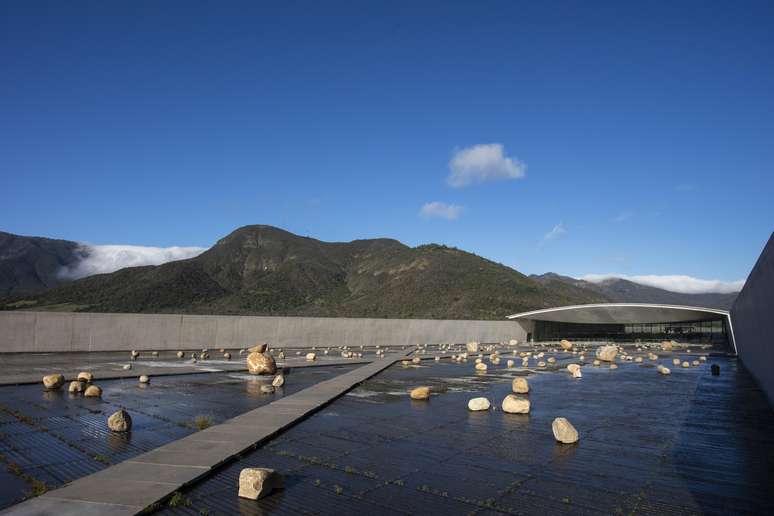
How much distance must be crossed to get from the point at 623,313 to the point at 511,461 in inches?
1891

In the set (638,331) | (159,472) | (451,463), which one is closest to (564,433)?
(451,463)

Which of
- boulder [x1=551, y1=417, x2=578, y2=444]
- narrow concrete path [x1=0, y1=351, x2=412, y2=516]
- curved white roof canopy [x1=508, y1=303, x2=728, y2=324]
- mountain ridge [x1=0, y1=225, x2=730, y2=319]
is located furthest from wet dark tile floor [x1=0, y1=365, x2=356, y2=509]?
mountain ridge [x1=0, y1=225, x2=730, y2=319]

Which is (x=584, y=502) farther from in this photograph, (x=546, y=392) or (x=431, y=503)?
(x=546, y=392)

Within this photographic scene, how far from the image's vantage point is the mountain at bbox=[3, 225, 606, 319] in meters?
88.1

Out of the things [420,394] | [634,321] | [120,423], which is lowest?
[420,394]

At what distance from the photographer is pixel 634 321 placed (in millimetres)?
51500

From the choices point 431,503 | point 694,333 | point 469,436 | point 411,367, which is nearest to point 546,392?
point 469,436

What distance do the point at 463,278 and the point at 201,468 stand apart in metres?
93.9

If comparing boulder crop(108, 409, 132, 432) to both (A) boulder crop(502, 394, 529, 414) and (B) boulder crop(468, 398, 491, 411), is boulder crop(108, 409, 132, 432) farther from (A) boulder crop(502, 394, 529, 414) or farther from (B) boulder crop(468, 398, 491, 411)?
(A) boulder crop(502, 394, 529, 414)

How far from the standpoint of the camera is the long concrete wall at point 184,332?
69.3ft

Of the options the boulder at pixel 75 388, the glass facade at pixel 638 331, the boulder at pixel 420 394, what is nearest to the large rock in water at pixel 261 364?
the boulder at pixel 75 388

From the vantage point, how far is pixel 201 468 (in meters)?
5.37

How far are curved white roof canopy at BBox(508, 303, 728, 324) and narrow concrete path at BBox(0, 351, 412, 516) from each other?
41066mm

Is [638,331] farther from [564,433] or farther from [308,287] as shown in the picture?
[308,287]
